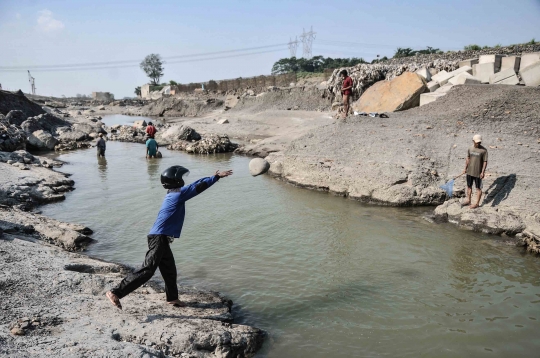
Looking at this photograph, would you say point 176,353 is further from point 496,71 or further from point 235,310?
point 496,71

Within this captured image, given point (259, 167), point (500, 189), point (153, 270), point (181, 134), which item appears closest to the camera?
point (153, 270)

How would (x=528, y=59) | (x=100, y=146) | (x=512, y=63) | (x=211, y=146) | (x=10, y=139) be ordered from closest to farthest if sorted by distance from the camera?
(x=528, y=59), (x=512, y=63), (x=10, y=139), (x=100, y=146), (x=211, y=146)

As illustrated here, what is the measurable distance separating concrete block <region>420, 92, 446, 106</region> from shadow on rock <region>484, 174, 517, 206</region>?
6906 mm

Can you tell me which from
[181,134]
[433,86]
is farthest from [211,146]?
[433,86]

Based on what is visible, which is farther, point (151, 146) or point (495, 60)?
point (495, 60)

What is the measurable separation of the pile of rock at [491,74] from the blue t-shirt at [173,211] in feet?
41.6

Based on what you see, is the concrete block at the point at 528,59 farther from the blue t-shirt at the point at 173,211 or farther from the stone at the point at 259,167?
the blue t-shirt at the point at 173,211

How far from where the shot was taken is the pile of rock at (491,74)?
1491cm

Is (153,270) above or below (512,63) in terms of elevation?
below

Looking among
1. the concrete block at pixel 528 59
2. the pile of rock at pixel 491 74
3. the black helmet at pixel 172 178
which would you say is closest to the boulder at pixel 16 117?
the pile of rock at pixel 491 74

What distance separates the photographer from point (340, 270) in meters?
6.35

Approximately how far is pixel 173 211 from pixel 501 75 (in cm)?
1550

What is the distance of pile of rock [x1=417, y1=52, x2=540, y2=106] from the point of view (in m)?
14.9

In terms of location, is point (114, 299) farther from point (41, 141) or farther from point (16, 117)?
point (16, 117)
